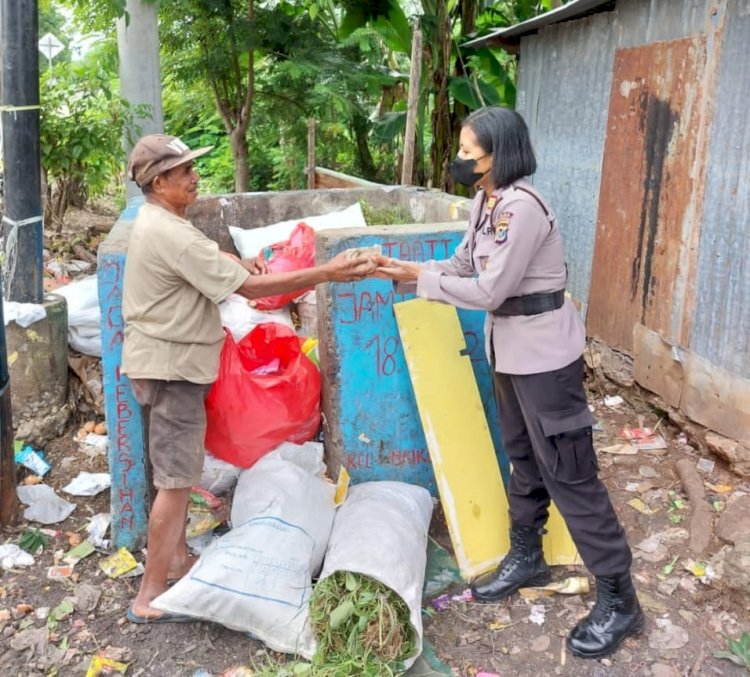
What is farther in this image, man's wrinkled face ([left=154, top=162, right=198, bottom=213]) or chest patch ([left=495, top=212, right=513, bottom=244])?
A: man's wrinkled face ([left=154, top=162, right=198, bottom=213])

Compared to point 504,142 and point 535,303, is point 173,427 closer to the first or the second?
point 535,303

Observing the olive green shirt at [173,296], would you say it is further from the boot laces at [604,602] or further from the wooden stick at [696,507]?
the wooden stick at [696,507]

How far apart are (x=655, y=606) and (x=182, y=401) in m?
2.02

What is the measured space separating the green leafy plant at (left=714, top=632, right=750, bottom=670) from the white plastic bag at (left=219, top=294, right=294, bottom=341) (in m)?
2.60

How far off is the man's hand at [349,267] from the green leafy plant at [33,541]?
1798 mm

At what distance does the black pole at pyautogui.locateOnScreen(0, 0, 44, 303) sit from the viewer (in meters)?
3.91

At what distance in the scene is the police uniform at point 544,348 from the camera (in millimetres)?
2746

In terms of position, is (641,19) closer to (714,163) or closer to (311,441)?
(714,163)

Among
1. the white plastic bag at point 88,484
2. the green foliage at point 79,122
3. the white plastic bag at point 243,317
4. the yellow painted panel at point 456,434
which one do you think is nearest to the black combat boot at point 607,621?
the yellow painted panel at point 456,434

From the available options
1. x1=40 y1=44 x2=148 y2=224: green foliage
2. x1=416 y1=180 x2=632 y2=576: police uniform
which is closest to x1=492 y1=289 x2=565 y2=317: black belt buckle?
x1=416 y1=180 x2=632 y2=576: police uniform

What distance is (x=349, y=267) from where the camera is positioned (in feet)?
9.98

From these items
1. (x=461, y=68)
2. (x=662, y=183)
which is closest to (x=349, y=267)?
(x=662, y=183)

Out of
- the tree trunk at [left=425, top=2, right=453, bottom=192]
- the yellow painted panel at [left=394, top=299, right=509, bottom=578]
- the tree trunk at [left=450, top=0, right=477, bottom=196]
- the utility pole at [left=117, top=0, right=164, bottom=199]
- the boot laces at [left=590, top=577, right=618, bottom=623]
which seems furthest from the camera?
the tree trunk at [left=450, top=0, right=477, bottom=196]

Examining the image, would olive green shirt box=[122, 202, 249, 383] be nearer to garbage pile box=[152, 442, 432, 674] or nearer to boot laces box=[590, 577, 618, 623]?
garbage pile box=[152, 442, 432, 674]
